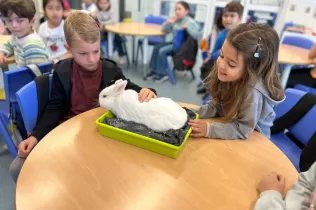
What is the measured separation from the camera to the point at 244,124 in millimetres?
1024

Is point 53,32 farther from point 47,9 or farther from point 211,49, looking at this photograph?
point 211,49

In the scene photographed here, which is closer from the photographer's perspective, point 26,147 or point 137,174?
point 137,174

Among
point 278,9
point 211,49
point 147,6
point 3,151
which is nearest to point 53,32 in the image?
point 3,151

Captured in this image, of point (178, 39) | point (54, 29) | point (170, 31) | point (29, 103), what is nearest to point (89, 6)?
point (170, 31)

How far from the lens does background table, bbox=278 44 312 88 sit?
7.63ft

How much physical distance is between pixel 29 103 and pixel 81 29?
16.8 inches

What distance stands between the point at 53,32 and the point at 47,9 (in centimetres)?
20

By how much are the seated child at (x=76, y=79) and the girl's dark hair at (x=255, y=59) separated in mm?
394

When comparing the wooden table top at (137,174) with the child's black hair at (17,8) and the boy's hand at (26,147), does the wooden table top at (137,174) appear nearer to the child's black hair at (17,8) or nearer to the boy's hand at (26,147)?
the boy's hand at (26,147)

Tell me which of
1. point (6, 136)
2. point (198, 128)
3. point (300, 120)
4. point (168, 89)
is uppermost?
point (198, 128)

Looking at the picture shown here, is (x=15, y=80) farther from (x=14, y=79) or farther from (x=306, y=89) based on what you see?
(x=306, y=89)

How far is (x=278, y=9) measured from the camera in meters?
4.16

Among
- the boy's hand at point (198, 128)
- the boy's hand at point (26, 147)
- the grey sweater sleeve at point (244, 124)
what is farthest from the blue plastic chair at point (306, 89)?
the boy's hand at point (26, 147)

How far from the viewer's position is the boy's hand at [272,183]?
0.75m
